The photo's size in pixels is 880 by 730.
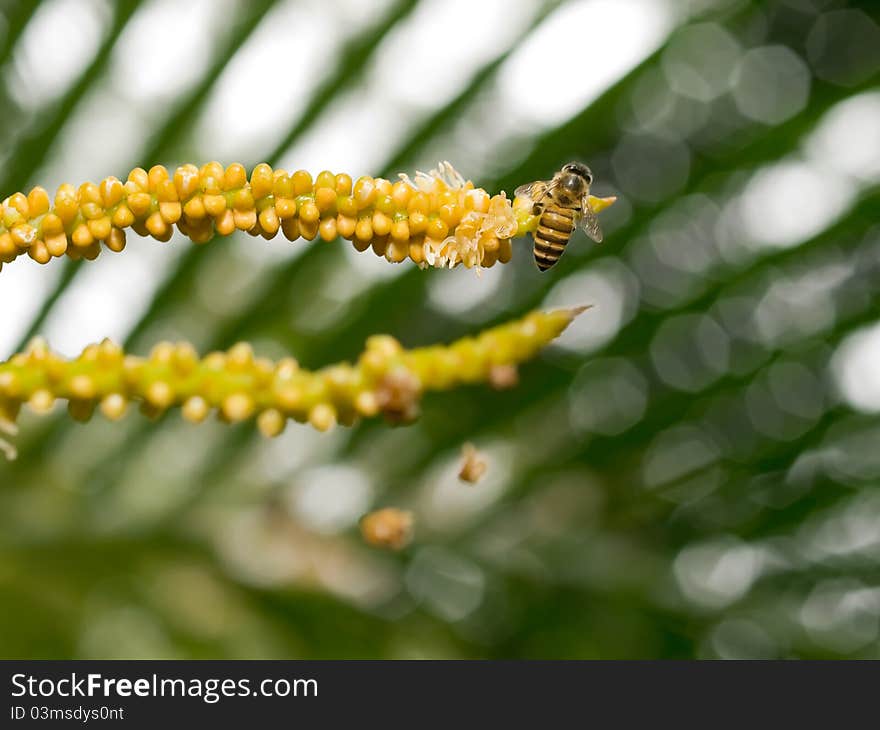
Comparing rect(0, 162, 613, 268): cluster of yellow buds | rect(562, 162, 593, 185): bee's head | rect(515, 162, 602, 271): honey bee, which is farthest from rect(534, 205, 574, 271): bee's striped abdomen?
rect(0, 162, 613, 268): cluster of yellow buds

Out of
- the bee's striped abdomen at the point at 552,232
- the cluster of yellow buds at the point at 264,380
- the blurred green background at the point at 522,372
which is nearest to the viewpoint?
the cluster of yellow buds at the point at 264,380

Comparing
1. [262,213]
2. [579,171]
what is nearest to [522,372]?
[579,171]

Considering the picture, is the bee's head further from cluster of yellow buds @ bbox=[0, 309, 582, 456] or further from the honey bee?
cluster of yellow buds @ bbox=[0, 309, 582, 456]

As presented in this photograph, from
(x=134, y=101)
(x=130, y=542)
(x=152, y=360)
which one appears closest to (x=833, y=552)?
(x=130, y=542)

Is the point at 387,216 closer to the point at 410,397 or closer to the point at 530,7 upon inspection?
the point at 410,397

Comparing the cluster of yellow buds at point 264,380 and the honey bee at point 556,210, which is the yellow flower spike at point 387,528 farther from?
the honey bee at point 556,210

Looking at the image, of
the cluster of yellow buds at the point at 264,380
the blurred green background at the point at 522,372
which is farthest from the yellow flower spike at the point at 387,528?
the blurred green background at the point at 522,372
